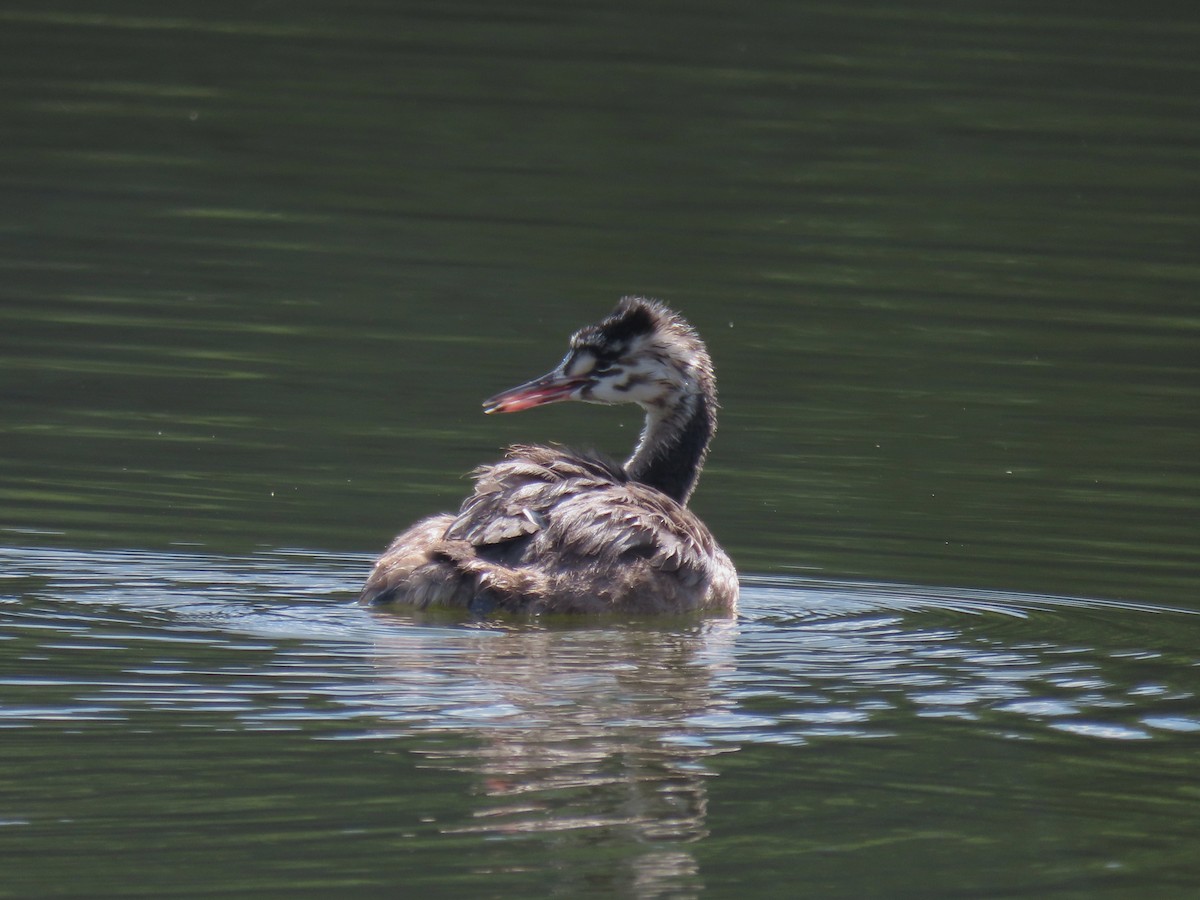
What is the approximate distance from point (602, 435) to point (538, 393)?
2774 millimetres

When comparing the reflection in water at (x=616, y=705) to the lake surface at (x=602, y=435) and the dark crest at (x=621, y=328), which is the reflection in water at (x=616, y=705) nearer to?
the lake surface at (x=602, y=435)

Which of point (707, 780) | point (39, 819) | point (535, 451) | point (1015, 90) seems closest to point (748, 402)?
point (535, 451)

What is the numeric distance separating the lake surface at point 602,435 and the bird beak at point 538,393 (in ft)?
2.67

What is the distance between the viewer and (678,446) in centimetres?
1083

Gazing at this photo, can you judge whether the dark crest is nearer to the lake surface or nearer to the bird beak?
the bird beak

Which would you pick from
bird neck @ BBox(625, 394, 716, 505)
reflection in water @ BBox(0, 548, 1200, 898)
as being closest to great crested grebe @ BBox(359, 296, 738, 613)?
reflection in water @ BBox(0, 548, 1200, 898)

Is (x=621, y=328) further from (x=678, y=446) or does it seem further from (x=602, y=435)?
(x=602, y=435)

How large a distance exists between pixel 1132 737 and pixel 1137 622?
1802 mm

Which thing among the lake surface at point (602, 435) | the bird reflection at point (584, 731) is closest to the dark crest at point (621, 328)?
the lake surface at point (602, 435)

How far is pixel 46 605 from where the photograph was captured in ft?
29.2

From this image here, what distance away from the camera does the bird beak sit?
10375 millimetres

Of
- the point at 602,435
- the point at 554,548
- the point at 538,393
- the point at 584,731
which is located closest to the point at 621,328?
the point at 538,393

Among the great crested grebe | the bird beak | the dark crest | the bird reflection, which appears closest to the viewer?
the bird reflection

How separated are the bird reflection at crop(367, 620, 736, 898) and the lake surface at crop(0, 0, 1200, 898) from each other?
0.02 m
